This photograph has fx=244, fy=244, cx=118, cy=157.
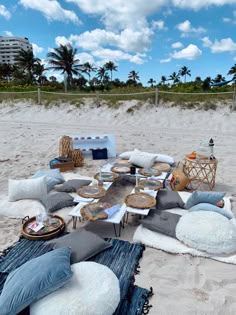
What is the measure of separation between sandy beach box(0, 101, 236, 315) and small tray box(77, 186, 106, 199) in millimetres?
650

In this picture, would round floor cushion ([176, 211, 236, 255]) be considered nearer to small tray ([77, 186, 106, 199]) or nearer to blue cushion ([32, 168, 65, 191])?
small tray ([77, 186, 106, 199])

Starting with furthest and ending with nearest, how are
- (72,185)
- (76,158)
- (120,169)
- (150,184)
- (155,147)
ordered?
(155,147), (76,158), (120,169), (72,185), (150,184)

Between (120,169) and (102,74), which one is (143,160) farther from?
(102,74)

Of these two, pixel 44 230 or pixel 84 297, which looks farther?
pixel 44 230

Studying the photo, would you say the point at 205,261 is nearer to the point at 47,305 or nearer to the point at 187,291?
the point at 187,291

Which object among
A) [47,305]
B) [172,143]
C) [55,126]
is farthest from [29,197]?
[55,126]

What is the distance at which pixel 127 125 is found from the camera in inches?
413

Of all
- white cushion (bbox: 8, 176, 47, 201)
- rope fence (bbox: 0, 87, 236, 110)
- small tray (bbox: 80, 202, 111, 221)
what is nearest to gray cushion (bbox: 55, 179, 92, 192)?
white cushion (bbox: 8, 176, 47, 201)

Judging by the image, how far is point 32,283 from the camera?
6.23 feet

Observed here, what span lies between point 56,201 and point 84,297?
2.00 metres

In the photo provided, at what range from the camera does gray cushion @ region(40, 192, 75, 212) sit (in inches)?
143

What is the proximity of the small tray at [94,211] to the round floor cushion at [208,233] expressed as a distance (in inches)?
37.6

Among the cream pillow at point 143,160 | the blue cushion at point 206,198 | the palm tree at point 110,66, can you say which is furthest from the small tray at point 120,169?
the palm tree at point 110,66

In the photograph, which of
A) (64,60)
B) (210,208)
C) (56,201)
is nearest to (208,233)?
(210,208)
